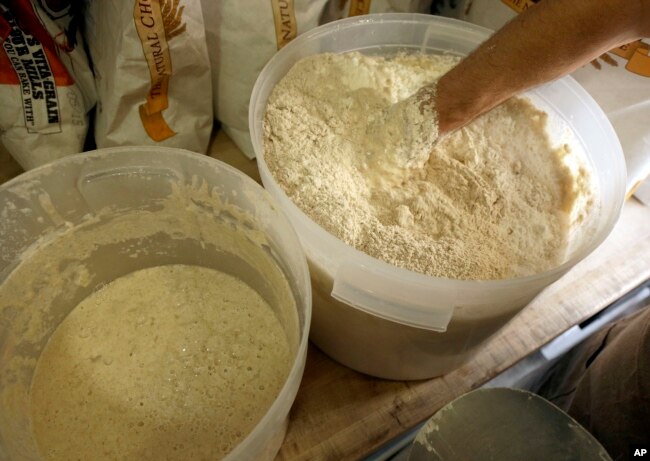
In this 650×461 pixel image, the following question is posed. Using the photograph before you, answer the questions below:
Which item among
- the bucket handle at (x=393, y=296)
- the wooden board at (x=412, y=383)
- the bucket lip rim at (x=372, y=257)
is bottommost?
the wooden board at (x=412, y=383)

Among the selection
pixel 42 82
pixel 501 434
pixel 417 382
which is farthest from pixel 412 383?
pixel 42 82

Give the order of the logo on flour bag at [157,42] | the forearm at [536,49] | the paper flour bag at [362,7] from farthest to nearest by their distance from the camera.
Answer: the paper flour bag at [362,7], the logo on flour bag at [157,42], the forearm at [536,49]

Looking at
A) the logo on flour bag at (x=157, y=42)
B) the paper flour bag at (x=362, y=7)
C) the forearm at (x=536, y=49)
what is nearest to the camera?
the forearm at (x=536, y=49)

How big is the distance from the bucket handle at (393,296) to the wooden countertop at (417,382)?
0.15 m

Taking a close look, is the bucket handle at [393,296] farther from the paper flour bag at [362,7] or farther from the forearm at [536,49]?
the paper flour bag at [362,7]

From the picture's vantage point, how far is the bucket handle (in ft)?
1.24

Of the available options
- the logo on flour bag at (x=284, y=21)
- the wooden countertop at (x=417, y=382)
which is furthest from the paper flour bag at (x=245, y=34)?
the wooden countertop at (x=417, y=382)

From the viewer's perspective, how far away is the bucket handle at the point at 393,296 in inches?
14.9

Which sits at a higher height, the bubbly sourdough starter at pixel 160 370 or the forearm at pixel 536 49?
the forearm at pixel 536 49

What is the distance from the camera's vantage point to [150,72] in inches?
20.5

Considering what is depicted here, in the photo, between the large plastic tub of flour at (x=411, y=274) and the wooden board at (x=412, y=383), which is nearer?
the large plastic tub of flour at (x=411, y=274)

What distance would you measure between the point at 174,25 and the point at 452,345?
1.30 feet

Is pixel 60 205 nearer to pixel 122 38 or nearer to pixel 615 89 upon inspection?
pixel 122 38

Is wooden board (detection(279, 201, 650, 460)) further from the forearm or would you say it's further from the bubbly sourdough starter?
the forearm
